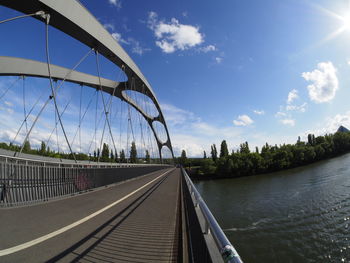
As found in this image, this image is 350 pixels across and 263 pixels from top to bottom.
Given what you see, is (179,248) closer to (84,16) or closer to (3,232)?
(3,232)

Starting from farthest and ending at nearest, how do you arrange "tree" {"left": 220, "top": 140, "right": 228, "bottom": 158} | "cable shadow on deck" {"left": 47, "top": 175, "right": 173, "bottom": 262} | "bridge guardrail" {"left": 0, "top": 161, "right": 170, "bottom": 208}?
"tree" {"left": 220, "top": 140, "right": 228, "bottom": 158}
"bridge guardrail" {"left": 0, "top": 161, "right": 170, "bottom": 208}
"cable shadow on deck" {"left": 47, "top": 175, "right": 173, "bottom": 262}

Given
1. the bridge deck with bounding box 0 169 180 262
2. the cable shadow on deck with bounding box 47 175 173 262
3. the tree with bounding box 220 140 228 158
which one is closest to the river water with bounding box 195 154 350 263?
the bridge deck with bounding box 0 169 180 262

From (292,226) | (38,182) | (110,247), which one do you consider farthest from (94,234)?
(292,226)

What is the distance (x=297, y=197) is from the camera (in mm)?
23000

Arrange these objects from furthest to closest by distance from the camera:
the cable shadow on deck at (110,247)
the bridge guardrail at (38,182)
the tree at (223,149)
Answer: the tree at (223,149)
the bridge guardrail at (38,182)
the cable shadow on deck at (110,247)

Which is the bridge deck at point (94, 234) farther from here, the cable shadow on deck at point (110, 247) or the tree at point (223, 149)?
the tree at point (223, 149)

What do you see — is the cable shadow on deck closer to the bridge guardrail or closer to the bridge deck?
the bridge deck

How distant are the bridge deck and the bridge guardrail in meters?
0.64

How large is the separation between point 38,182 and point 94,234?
437 centimetres

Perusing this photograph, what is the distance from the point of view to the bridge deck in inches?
110

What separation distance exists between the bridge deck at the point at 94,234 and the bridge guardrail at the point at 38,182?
638 millimetres

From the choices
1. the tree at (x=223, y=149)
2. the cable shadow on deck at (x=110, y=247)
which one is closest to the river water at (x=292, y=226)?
the cable shadow on deck at (x=110, y=247)

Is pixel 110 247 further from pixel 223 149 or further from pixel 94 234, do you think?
pixel 223 149

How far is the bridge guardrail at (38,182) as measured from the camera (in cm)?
575
